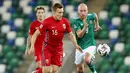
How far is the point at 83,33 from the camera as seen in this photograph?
1074cm

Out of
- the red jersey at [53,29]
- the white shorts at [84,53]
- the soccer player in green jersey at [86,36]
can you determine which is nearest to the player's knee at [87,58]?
the soccer player in green jersey at [86,36]

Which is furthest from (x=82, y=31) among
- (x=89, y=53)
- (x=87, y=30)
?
(x=89, y=53)

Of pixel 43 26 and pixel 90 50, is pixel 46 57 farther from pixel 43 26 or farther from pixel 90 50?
pixel 90 50

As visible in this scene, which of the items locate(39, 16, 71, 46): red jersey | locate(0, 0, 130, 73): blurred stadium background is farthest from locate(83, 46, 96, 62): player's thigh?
locate(0, 0, 130, 73): blurred stadium background

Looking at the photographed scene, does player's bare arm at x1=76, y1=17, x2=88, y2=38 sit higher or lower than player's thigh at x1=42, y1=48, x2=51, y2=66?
higher

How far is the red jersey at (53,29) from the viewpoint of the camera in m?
10.2

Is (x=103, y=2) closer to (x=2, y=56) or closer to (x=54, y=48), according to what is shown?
(x=2, y=56)

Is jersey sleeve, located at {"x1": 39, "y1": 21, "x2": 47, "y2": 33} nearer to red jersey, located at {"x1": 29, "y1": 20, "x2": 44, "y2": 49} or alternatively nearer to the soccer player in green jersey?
the soccer player in green jersey

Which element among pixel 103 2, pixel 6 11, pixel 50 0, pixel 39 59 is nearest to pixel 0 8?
pixel 6 11

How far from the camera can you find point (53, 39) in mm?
10359

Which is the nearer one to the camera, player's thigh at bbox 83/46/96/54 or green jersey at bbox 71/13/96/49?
green jersey at bbox 71/13/96/49

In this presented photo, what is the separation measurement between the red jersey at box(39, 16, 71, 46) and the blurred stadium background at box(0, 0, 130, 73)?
3962 mm

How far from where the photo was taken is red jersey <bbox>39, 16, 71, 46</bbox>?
33.6 ft

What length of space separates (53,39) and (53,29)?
0.23 m
